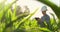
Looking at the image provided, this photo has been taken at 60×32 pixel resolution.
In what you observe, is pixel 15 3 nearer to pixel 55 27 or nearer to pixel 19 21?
pixel 19 21

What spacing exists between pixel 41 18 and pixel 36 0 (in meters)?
0.19

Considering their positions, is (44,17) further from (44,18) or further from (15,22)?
(15,22)

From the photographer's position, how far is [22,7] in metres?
1.49

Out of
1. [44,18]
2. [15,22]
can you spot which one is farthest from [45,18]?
[15,22]

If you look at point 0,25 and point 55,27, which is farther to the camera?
point 55,27

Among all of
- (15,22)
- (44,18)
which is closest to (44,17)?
(44,18)

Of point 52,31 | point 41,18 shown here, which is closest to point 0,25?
point 41,18

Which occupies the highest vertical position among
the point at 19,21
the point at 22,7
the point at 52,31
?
the point at 22,7

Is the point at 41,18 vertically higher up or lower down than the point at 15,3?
lower down

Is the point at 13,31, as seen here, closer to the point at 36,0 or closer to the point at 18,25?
the point at 18,25

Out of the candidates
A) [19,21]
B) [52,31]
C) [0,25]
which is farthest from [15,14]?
[52,31]

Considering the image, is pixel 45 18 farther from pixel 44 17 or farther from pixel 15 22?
pixel 15 22

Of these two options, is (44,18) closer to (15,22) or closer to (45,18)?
(45,18)

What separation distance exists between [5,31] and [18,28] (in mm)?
127
